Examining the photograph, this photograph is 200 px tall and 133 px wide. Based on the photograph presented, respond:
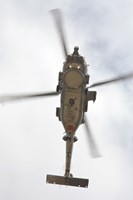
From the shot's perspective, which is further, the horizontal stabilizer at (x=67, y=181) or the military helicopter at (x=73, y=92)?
the horizontal stabilizer at (x=67, y=181)

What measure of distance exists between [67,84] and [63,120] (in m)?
3.67

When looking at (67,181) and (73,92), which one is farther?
(67,181)

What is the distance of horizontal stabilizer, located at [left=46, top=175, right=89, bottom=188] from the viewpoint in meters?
53.2

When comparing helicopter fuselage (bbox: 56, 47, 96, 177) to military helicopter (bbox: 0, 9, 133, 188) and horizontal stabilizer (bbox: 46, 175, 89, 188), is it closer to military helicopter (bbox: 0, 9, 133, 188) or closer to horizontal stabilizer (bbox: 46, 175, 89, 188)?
military helicopter (bbox: 0, 9, 133, 188)

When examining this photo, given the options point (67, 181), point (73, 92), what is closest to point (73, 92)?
point (73, 92)

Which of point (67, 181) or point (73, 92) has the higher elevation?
point (73, 92)

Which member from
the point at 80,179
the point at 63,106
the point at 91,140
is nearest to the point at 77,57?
the point at 63,106

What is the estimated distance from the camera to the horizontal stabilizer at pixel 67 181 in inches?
2093

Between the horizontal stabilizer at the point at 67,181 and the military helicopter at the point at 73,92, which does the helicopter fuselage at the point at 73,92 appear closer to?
the military helicopter at the point at 73,92

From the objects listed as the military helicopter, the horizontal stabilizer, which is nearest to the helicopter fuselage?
the military helicopter

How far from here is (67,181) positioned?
5334cm

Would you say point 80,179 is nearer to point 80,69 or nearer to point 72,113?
point 72,113

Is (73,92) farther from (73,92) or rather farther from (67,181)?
(67,181)

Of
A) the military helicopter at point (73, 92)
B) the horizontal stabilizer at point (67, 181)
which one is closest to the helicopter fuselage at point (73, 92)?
the military helicopter at point (73, 92)
